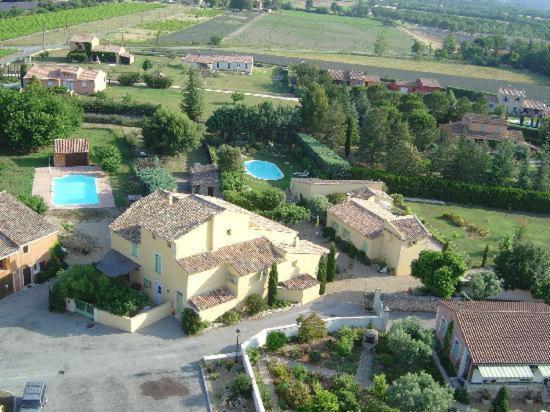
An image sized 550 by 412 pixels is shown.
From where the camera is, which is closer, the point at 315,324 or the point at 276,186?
the point at 315,324

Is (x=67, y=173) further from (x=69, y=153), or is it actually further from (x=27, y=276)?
(x=27, y=276)

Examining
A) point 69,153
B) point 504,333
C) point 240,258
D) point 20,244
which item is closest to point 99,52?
point 69,153

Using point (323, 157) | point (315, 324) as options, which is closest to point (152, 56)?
point (323, 157)

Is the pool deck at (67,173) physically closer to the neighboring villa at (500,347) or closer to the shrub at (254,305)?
the shrub at (254,305)

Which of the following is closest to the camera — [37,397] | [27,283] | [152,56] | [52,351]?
[37,397]

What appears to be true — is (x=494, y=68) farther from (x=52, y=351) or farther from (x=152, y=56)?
(x=52, y=351)

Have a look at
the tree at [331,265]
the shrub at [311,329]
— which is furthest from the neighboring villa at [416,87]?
the shrub at [311,329]

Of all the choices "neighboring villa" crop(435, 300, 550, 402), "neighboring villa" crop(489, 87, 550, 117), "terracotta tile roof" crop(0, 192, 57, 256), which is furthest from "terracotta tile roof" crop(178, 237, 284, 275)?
"neighboring villa" crop(489, 87, 550, 117)
